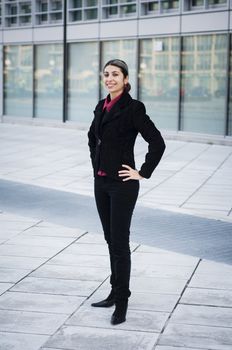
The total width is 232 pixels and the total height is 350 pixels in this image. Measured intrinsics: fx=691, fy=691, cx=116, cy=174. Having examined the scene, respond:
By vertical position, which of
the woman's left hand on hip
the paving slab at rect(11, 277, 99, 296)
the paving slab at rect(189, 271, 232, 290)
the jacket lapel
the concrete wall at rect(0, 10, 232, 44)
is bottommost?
the paving slab at rect(11, 277, 99, 296)

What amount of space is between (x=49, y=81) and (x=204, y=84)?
739cm

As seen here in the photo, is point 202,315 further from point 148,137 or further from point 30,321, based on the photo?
point 148,137

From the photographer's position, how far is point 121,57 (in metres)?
23.6

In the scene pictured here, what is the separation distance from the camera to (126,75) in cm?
554

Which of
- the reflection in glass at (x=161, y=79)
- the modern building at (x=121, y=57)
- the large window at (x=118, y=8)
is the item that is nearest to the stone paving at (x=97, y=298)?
the modern building at (x=121, y=57)

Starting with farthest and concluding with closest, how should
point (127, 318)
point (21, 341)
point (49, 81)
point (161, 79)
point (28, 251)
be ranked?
point (49, 81) → point (161, 79) → point (28, 251) → point (127, 318) → point (21, 341)

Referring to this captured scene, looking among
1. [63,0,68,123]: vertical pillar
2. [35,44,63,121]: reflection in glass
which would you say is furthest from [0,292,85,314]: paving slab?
[35,44,63,121]: reflection in glass

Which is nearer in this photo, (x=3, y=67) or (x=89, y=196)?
(x=89, y=196)

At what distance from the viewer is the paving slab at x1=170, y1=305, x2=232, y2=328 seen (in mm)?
5469

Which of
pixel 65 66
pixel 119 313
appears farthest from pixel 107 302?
pixel 65 66

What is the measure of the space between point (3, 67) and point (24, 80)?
1.38 m

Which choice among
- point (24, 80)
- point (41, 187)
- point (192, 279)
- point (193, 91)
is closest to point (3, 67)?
point (24, 80)

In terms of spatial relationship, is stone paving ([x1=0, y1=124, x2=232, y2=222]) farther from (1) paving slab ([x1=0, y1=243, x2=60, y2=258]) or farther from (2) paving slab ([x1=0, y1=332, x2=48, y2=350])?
(2) paving slab ([x1=0, y1=332, x2=48, y2=350])

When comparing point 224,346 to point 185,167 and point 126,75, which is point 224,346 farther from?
point 185,167
